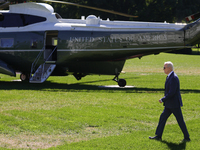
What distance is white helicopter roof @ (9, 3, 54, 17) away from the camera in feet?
63.7

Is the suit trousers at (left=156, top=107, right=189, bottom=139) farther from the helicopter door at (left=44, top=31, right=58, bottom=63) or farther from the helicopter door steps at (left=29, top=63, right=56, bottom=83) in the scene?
the helicopter door at (left=44, top=31, right=58, bottom=63)

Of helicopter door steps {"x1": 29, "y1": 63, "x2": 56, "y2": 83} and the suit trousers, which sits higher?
the suit trousers

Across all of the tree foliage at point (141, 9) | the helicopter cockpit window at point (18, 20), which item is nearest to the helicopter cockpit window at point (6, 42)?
the helicopter cockpit window at point (18, 20)

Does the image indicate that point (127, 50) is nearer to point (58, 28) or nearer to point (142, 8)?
point (58, 28)

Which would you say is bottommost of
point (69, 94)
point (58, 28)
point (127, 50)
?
point (69, 94)

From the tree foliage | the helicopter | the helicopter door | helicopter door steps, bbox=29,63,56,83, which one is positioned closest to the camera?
the helicopter

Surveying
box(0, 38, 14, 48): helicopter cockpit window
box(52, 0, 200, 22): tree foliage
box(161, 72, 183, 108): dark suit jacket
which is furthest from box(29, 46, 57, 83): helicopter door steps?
box(52, 0, 200, 22): tree foliage

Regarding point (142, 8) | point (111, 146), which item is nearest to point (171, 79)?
point (111, 146)

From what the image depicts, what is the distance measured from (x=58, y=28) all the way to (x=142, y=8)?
189 ft

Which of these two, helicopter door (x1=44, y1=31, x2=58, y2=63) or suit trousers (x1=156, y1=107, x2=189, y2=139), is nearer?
suit trousers (x1=156, y1=107, x2=189, y2=139)

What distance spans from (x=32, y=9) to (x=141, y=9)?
56701 mm

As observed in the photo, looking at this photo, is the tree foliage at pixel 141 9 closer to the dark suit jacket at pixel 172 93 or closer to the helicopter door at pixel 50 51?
the helicopter door at pixel 50 51

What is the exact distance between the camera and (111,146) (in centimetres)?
776

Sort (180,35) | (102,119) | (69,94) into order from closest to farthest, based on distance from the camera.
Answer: (102,119), (69,94), (180,35)
